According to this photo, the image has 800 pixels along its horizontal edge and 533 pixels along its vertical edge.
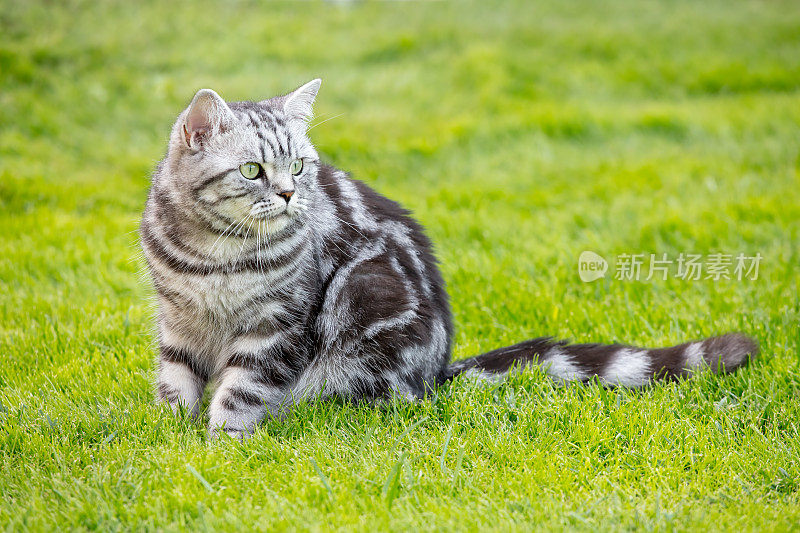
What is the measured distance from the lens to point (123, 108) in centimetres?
732

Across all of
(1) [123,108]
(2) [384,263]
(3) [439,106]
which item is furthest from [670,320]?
(1) [123,108]

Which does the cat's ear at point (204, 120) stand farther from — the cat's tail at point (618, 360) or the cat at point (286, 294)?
the cat's tail at point (618, 360)

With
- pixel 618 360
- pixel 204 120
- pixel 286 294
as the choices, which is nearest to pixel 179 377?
pixel 286 294

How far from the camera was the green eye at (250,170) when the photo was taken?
108 inches

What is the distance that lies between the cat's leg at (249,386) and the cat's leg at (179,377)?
17 cm

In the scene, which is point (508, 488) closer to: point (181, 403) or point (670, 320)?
point (181, 403)

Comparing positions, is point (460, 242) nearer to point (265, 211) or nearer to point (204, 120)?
point (265, 211)

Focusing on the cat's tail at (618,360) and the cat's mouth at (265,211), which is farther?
the cat's tail at (618,360)

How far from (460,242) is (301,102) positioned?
7.27ft

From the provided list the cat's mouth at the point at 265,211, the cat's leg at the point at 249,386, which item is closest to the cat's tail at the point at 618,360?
the cat's leg at the point at 249,386

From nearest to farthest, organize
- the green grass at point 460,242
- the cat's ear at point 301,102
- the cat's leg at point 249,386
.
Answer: the green grass at point 460,242, the cat's leg at point 249,386, the cat's ear at point 301,102

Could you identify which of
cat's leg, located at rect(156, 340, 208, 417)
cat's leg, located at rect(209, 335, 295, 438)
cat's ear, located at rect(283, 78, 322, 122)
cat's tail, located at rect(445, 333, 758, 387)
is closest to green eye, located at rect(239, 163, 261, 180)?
cat's ear, located at rect(283, 78, 322, 122)

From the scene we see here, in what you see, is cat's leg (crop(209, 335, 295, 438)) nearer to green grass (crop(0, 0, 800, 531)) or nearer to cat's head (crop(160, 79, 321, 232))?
green grass (crop(0, 0, 800, 531))

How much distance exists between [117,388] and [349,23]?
773cm
